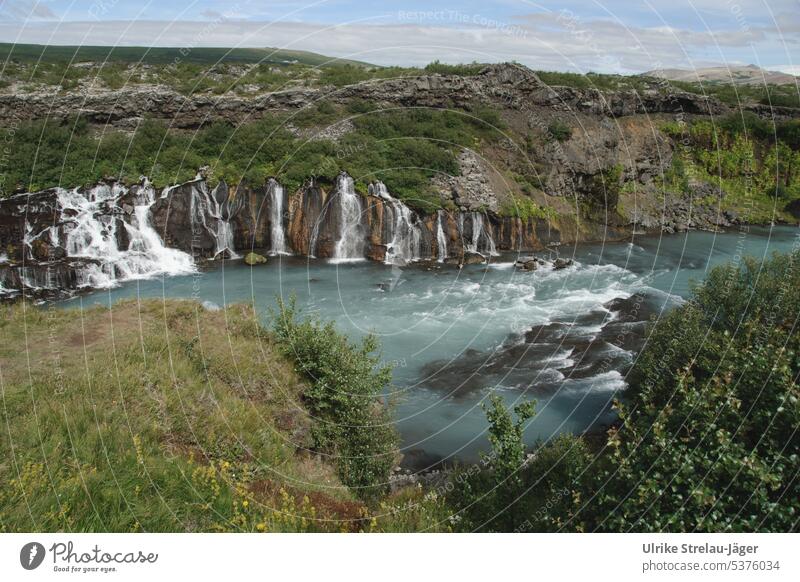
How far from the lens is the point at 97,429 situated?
9.80 metres

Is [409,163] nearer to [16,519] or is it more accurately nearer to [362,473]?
[362,473]

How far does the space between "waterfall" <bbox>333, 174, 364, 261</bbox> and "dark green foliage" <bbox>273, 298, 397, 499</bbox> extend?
76.8ft

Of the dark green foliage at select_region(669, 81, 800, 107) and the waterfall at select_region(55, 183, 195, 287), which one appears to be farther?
the dark green foliage at select_region(669, 81, 800, 107)

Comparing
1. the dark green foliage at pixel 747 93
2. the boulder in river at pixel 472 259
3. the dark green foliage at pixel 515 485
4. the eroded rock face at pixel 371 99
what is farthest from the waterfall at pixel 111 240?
the dark green foliage at pixel 747 93

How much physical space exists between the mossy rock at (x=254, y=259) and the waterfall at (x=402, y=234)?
874 centimetres

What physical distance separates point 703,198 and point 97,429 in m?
59.9

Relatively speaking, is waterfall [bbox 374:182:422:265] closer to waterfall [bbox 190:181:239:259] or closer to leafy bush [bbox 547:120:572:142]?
waterfall [bbox 190:181:239:259]

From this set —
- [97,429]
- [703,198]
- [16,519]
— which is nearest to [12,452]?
[97,429]

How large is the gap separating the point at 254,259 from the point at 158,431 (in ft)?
91.8

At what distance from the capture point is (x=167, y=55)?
7875 centimetres

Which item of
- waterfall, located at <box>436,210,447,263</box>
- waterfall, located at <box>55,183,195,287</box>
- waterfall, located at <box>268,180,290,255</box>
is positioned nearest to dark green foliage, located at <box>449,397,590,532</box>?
waterfall, located at <box>55,183,195,287</box>

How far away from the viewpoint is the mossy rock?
3772 centimetres

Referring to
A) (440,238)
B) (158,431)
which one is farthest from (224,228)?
(158,431)

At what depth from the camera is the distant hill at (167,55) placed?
66.4m
